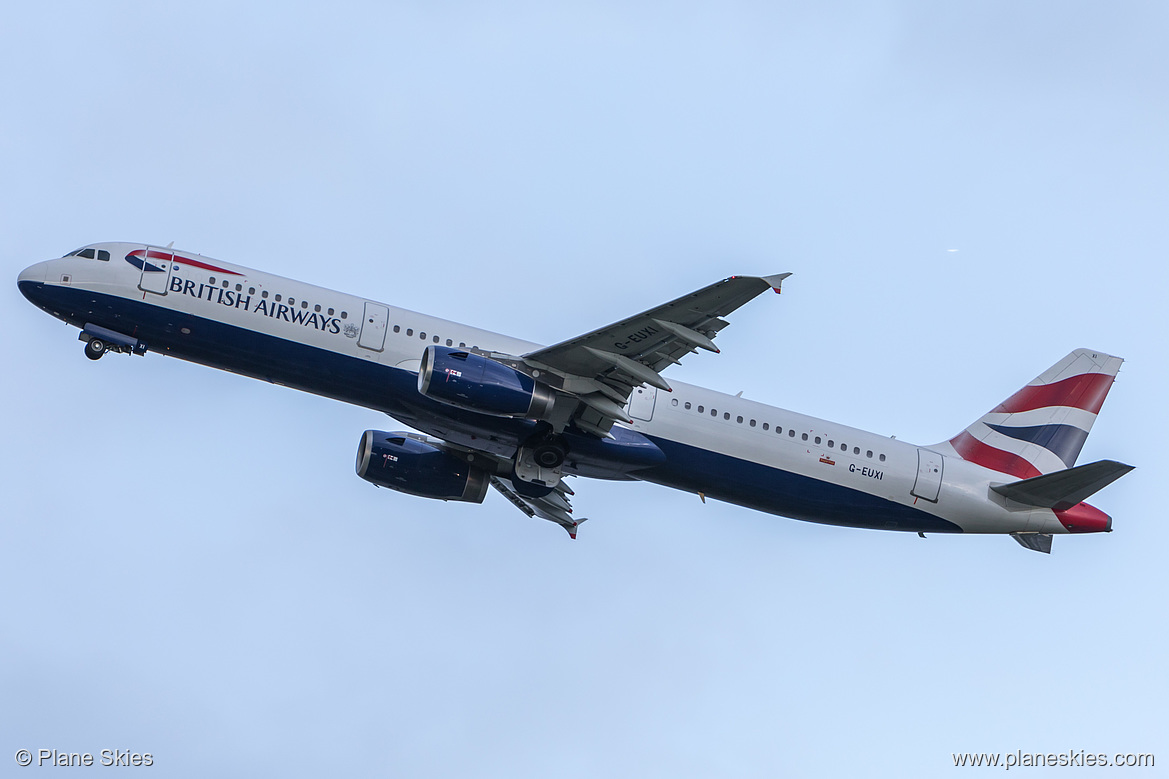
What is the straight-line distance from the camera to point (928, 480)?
121 ft

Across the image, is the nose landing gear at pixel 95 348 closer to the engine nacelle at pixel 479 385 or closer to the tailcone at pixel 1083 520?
the engine nacelle at pixel 479 385

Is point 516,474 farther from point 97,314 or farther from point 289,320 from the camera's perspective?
point 97,314

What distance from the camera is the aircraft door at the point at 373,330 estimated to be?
33.0 metres

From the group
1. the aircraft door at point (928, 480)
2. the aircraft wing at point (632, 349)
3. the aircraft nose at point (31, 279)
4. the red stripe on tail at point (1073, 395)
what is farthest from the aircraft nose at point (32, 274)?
the red stripe on tail at point (1073, 395)

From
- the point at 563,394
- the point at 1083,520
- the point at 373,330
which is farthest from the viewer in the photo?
the point at 1083,520

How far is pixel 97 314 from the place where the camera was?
32.8 meters

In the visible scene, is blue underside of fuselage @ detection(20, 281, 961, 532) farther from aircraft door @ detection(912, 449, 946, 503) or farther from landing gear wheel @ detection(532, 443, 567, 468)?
aircraft door @ detection(912, 449, 946, 503)

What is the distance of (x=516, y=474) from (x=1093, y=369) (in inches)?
816

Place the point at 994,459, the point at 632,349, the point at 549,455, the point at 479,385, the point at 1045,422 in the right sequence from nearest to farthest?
1. the point at 479,385
2. the point at 632,349
3. the point at 549,455
4. the point at 994,459
5. the point at 1045,422

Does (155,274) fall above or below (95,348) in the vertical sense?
above

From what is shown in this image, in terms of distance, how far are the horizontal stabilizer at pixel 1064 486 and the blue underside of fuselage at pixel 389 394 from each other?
→ 5.75 m

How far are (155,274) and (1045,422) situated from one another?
95.3 feet

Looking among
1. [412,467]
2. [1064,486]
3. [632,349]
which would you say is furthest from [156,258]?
[1064,486]

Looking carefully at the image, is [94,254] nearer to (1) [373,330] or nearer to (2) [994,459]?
(1) [373,330]
